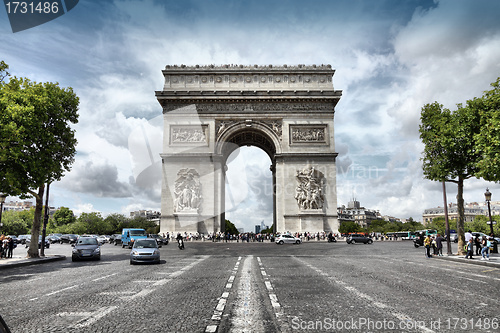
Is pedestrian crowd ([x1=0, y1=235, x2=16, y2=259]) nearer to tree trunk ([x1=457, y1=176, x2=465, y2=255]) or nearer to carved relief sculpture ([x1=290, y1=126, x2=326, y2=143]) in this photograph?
tree trunk ([x1=457, y1=176, x2=465, y2=255])

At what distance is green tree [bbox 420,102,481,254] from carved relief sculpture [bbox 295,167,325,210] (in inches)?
748

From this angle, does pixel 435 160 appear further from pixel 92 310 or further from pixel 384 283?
pixel 92 310

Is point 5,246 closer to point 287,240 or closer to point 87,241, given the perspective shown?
point 87,241

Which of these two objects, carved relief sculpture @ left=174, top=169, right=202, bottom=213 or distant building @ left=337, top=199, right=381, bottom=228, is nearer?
carved relief sculpture @ left=174, top=169, right=202, bottom=213

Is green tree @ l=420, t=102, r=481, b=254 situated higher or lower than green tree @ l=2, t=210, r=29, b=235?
higher

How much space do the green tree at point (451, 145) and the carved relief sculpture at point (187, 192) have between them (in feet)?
84.4

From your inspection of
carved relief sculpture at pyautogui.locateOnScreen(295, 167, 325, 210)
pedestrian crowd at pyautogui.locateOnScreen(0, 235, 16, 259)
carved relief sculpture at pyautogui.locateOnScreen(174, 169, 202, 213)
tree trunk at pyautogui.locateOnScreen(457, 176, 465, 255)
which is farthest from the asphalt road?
carved relief sculpture at pyautogui.locateOnScreen(295, 167, 325, 210)

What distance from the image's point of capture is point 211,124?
44125mm

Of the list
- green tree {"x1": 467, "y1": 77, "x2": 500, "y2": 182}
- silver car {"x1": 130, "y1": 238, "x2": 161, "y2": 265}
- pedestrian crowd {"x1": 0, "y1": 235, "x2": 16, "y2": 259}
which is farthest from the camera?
pedestrian crowd {"x1": 0, "y1": 235, "x2": 16, "y2": 259}

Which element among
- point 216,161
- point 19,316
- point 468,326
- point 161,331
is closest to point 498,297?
point 468,326

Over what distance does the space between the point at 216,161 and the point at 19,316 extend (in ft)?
123

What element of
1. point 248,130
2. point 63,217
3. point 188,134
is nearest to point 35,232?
point 188,134

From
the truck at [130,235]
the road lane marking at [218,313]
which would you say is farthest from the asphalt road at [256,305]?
the truck at [130,235]

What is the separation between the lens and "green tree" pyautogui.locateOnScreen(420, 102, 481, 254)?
20.7 m
